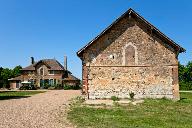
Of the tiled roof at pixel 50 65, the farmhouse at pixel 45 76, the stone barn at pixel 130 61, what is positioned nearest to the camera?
the stone barn at pixel 130 61

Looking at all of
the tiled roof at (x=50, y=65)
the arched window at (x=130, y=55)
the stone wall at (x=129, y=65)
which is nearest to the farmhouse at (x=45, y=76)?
the tiled roof at (x=50, y=65)

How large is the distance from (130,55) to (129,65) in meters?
0.88

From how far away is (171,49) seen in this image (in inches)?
1020

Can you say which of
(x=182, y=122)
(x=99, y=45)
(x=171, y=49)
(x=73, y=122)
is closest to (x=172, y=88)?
(x=171, y=49)

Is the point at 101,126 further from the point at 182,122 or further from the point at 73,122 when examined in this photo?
the point at 182,122

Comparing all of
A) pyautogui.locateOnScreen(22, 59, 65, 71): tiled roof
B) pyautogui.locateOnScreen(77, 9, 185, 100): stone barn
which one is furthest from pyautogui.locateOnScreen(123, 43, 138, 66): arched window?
pyautogui.locateOnScreen(22, 59, 65, 71): tiled roof

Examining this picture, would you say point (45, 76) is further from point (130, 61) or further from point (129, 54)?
point (130, 61)

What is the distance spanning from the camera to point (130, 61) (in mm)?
26000

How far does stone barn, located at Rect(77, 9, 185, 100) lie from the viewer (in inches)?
Result: 1011

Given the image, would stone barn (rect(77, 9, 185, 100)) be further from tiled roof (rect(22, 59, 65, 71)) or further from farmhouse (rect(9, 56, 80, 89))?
tiled roof (rect(22, 59, 65, 71))

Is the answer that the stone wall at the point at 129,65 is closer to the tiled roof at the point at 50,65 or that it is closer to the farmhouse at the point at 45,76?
the farmhouse at the point at 45,76

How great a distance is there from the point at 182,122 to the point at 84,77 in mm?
13215

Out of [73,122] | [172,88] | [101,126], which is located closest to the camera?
[101,126]

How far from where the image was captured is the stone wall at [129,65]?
25.7 meters
